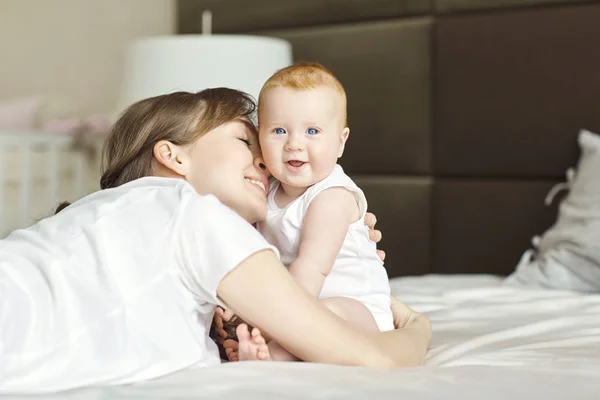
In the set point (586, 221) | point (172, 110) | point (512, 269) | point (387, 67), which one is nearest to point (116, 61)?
point (387, 67)

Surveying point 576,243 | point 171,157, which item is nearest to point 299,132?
point 171,157

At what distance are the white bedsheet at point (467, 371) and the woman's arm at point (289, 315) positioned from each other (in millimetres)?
32

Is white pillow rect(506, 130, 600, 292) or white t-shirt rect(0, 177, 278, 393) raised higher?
white t-shirt rect(0, 177, 278, 393)

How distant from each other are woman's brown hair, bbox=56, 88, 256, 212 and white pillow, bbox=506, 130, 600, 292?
112cm

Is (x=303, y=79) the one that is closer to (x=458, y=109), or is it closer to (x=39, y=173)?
(x=458, y=109)

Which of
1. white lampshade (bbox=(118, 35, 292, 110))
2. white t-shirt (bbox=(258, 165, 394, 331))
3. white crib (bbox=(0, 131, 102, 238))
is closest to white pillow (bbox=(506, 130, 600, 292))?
white t-shirt (bbox=(258, 165, 394, 331))

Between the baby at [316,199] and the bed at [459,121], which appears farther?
the bed at [459,121]

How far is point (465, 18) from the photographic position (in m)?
2.64

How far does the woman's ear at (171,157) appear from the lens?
1.22 m

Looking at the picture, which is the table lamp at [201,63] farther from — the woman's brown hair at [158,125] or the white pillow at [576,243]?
the woman's brown hair at [158,125]

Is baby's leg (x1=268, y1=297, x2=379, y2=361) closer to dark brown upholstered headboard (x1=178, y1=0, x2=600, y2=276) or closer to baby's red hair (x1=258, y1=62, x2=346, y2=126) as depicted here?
baby's red hair (x1=258, y1=62, x2=346, y2=126)

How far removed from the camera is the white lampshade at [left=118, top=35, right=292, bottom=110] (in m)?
2.58

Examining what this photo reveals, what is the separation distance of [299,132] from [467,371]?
1.39 ft

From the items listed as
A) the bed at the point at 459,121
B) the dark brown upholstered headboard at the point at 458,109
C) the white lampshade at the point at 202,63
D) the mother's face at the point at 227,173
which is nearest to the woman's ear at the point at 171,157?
the mother's face at the point at 227,173
